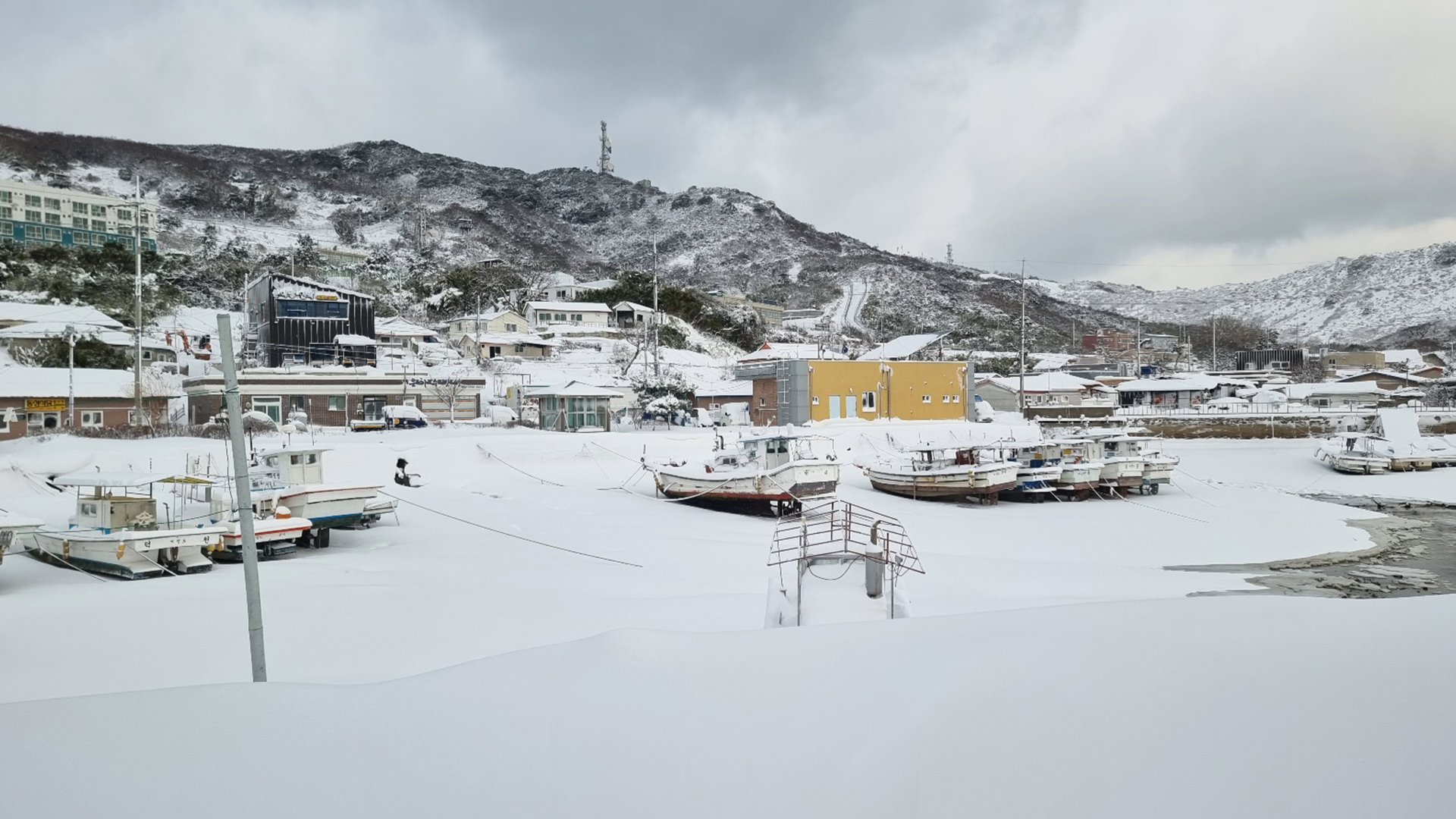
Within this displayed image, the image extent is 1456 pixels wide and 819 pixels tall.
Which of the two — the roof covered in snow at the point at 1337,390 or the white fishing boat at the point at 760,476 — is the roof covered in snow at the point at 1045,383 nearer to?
the roof covered in snow at the point at 1337,390

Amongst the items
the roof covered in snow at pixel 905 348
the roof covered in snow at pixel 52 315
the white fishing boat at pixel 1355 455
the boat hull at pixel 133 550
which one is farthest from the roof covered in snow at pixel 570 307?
the boat hull at pixel 133 550

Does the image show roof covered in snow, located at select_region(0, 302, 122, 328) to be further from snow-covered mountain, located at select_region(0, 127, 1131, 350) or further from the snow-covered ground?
the snow-covered ground

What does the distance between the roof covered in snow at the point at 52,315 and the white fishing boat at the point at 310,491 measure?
119 feet

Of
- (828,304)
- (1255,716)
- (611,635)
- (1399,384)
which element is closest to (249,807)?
(611,635)

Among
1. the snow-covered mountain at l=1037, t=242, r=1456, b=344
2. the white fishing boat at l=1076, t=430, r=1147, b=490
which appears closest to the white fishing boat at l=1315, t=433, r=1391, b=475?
the white fishing boat at l=1076, t=430, r=1147, b=490

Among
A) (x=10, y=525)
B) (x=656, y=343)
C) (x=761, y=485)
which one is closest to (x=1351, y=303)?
(x=656, y=343)

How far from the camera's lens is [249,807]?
4035 millimetres

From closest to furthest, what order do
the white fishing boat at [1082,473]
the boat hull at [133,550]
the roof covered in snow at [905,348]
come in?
the boat hull at [133,550] → the white fishing boat at [1082,473] → the roof covered in snow at [905,348]

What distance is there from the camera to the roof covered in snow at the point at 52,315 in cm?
4419

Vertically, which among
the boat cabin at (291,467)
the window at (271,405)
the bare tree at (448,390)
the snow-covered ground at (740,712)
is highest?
the bare tree at (448,390)

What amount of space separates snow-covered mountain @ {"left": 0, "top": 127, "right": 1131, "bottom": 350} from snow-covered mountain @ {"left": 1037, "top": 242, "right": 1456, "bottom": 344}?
102ft

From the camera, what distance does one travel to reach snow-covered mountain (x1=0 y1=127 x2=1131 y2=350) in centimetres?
10356

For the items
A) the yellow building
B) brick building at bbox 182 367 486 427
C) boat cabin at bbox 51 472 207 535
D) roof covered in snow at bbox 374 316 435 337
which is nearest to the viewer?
boat cabin at bbox 51 472 207 535

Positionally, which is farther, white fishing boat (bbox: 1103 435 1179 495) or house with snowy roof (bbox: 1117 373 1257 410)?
house with snowy roof (bbox: 1117 373 1257 410)
